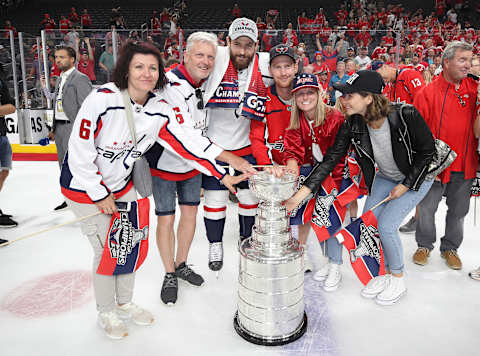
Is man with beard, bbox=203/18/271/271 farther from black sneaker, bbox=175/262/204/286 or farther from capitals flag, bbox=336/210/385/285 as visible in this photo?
capitals flag, bbox=336/210/385/285

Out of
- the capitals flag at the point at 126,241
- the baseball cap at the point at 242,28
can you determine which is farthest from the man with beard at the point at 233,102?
the capitals flag at the point at 126,241

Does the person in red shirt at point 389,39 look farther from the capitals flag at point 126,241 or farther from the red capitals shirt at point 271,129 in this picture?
the capitals flag at point 126,241

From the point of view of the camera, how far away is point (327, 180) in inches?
96.7

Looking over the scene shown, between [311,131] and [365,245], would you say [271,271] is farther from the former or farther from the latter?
[311,131]

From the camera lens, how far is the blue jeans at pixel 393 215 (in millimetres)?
2334

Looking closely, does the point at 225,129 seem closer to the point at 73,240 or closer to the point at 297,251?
the point at 297,251

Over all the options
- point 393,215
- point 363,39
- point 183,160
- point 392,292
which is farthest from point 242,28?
point 363,39

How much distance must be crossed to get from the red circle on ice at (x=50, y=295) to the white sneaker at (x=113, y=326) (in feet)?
1.33

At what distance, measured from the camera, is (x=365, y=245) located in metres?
2.36

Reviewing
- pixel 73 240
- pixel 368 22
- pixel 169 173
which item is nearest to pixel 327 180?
pixel 169 173

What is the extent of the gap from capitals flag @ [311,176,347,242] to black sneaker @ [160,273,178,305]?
2.93ft

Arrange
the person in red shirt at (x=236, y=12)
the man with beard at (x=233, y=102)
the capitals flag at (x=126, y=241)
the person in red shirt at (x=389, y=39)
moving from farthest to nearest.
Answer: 1. the person in red shirt at (x=236, y=12)
2. the person in red shirt at (x=389, y=39)
3. the man with beard at (x=233, y=102)
4. the capitals flag at (x=126, y=241)

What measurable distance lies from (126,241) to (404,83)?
274 centimetres

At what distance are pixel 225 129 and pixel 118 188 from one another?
91 cm
